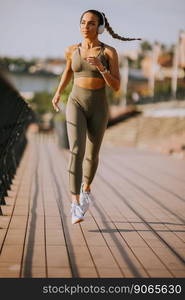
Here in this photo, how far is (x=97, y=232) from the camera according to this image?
17.2 ft

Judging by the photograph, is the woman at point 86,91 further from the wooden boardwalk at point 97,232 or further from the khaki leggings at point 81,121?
the wooden boardwalk at point 97,232

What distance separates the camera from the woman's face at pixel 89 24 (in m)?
5.20

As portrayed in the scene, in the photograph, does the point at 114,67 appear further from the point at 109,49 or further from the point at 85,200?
the point at 85,200

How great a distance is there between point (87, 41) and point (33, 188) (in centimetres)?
368

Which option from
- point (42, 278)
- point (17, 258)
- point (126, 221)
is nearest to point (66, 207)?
point (126, 221)

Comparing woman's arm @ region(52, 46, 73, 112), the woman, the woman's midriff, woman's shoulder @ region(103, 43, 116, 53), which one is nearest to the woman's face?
Answer: the woman

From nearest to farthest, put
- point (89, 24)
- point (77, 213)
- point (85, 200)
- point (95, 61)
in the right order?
point (95, 61)
point (89, 24)
point (77, 213)
point (85, 200)

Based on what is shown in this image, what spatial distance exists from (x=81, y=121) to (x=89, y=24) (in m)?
0.84


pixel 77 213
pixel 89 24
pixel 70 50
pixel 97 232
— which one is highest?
pixel 89 24

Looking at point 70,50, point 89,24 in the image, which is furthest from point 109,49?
point 70,50

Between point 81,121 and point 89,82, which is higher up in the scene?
point 89,82

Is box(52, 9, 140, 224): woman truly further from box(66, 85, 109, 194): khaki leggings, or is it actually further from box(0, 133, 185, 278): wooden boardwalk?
box(0, 133, 185, 278): wooden boardwalk

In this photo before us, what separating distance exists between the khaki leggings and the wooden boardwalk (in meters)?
0.53

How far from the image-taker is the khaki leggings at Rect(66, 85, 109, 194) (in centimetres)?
526
